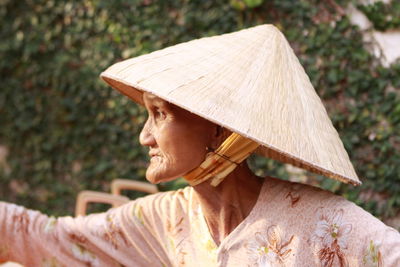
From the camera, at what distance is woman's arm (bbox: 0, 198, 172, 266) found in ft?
9.00

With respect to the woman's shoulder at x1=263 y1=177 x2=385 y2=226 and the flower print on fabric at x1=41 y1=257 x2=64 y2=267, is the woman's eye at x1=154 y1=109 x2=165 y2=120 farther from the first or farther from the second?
the flower print on fabric at x1=41 y1=257 x2=64 y2=267

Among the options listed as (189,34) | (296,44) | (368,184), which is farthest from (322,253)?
(189,34)

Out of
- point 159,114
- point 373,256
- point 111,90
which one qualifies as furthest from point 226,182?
point 111,90

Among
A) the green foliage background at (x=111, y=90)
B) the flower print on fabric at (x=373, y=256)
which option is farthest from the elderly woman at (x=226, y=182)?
the green foliage background at (x=111, y=90)

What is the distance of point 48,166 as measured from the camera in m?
6.05

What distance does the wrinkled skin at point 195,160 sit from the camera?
242 cm

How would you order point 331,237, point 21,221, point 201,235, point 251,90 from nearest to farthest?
point 251,90
point 331,237
point 201,235
point 21,221

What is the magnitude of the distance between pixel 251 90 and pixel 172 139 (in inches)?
13.0

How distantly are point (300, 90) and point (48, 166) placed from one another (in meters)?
4.02

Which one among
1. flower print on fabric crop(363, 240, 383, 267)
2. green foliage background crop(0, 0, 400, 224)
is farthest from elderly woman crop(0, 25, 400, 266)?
green foliage background crop(0, 0, 400, 224)

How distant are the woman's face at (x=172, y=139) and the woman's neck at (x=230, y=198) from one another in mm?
135

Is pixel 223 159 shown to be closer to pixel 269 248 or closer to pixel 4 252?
pixel 269 248

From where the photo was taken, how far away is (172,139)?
2414 mm

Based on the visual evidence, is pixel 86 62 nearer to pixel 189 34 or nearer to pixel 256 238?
pixel 189 34
